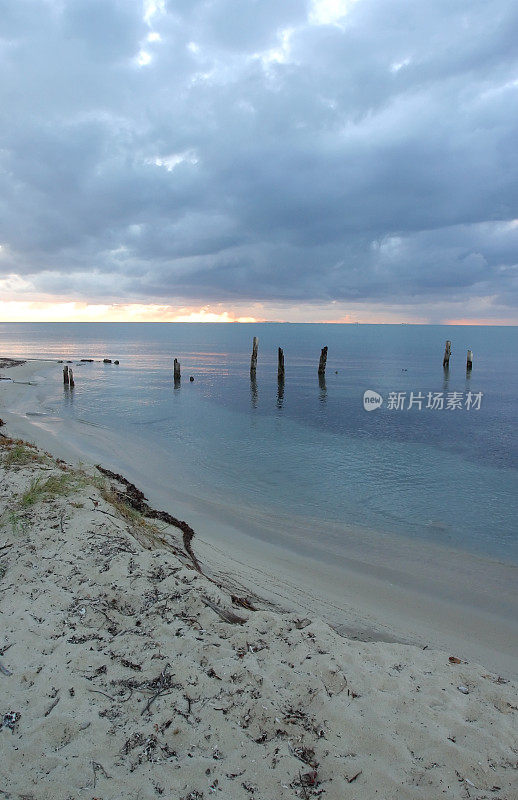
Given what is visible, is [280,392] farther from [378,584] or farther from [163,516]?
[378,584]

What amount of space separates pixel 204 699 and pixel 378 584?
591 cm

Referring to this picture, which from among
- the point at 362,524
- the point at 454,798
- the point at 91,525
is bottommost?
the point at 362,524

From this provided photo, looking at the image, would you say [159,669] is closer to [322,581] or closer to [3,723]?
[3,723]

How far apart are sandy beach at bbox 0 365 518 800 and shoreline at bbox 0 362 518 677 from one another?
1.59 metres

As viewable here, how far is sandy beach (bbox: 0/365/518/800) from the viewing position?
3.40m

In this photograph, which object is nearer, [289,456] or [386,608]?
[386,608]

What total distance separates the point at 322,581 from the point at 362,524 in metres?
3.58

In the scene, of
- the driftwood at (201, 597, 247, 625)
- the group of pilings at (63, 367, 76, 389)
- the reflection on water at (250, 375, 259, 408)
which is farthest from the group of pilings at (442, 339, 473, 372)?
the driftwood at (201, 597, 247, 625)

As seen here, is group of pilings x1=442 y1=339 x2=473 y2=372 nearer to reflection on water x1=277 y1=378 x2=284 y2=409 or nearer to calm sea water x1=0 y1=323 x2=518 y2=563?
calm sea water x1=0 y1=323 x2=518 y2=563

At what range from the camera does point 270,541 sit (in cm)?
1106

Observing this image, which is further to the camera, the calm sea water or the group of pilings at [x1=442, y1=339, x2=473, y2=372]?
the group of pilings at [x1=442, y1=339, x2=473, y2=372]

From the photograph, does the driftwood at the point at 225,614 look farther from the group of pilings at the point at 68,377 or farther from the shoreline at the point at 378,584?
the group of pilings at the point at 68,377

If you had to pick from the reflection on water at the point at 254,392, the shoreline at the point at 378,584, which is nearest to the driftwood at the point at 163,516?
the shoreline at the point at 378,584

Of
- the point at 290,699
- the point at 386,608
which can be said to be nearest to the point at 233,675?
the point at 290,699
